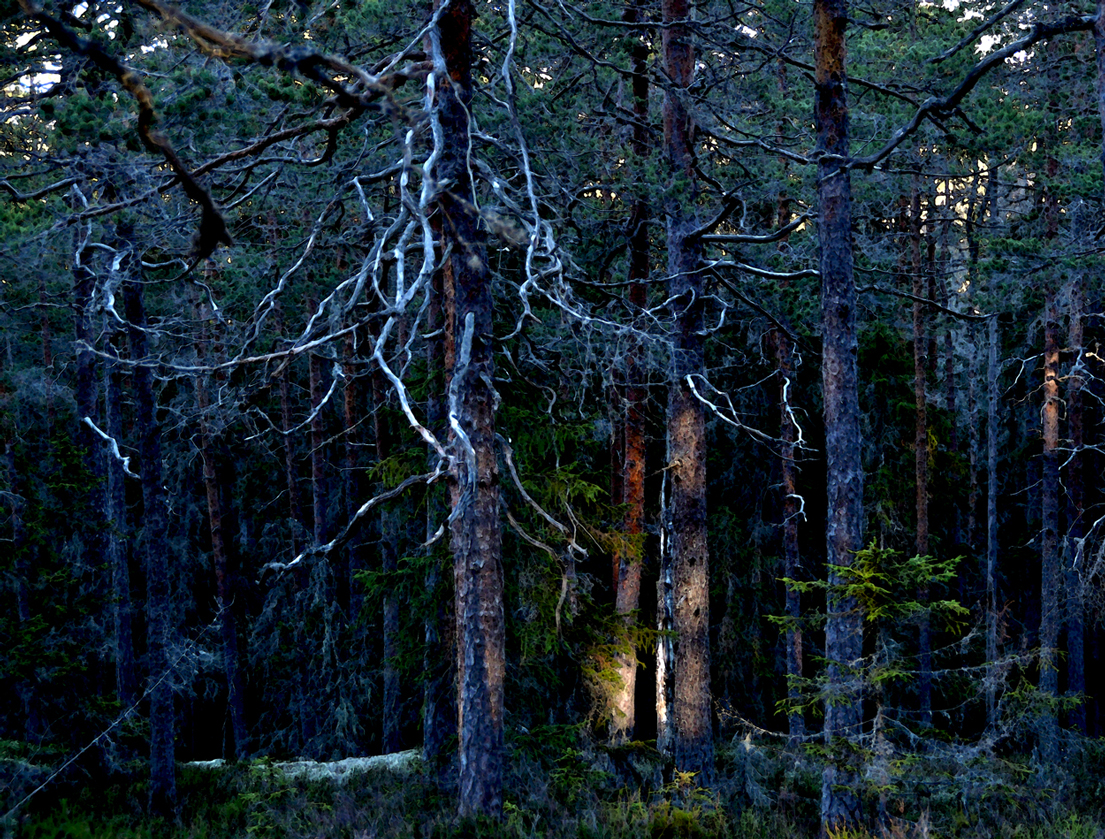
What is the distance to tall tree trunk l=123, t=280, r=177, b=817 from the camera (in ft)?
40.4

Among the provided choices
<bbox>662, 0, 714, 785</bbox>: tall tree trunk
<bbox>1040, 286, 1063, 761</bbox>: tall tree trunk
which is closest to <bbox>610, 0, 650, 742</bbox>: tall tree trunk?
<bbox>662, 0, 714, 785</bbox>: tall tree trunk

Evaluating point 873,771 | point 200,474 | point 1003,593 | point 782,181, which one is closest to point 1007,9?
point 782,181

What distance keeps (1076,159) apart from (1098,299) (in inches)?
391

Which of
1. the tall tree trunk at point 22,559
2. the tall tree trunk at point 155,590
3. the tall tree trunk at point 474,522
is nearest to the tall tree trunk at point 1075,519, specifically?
the tall tree trunk at point 474,522

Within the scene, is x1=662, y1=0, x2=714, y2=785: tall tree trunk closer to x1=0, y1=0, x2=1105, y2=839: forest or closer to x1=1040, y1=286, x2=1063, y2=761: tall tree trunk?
x1=0, y1=0, x2=1105, y2=839: forest

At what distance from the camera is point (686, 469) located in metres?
11.9

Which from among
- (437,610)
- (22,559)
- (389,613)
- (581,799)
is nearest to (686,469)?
(437,610)

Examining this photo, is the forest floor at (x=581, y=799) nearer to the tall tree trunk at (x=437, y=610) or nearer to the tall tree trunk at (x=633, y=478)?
the tall tree trunk at (x=437, y=610)

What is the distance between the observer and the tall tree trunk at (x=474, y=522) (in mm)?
8039

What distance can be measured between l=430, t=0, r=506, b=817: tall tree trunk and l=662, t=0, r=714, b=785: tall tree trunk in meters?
4.18

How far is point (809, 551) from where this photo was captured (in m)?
22.6

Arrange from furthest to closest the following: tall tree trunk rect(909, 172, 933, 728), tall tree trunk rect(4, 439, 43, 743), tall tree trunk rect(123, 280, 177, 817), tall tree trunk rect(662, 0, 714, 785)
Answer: tall tree trunk rect(909, 172, 933, 728) < tall tree trunk rect(123, 280, 177, 817) < tall tree trunk rect(662, 0, 714, 785) < tall tree trunk rect(4, 439, 43, 743)

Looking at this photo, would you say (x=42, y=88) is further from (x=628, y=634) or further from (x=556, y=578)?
(x=628, y=634)

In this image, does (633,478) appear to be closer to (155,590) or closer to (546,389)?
(546,389)
